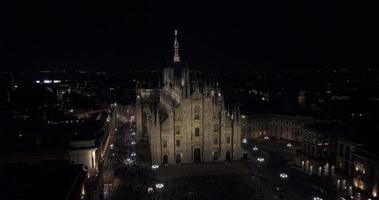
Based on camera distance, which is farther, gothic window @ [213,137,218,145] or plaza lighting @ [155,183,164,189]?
gothic window @ [213,137,218,145]

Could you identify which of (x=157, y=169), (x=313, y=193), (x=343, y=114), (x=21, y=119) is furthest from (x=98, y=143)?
(x=343, y=114)

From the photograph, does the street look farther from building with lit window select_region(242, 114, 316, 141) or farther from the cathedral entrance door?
the cathedral entrance door

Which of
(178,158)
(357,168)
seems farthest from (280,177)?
(178,158)

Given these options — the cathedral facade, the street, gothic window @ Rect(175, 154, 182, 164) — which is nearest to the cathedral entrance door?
the cathedral facade

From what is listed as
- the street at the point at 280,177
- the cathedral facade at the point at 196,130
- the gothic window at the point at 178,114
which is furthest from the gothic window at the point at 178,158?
the street at the point at 280,177

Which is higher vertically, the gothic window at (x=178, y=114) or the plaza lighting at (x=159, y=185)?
the gothic window at (x=178, y=114)

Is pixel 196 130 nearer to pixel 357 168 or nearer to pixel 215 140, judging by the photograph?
pixel 215 140

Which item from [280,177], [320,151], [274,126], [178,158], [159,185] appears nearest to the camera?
[159,185]

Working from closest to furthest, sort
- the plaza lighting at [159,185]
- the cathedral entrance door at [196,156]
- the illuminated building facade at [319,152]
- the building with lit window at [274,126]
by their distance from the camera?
1. the plaza lighting at [159,185]
2. the illuminated building facade at [319,152]
3. the cathedral entrance door at [196,156]
4. the building with lit window at [274,126]

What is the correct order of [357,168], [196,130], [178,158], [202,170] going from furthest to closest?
[196,130] < [178,158] < [202,170] < [357,168]

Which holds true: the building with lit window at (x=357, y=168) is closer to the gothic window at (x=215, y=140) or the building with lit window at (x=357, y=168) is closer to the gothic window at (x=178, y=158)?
the gothic window at (x=215, y=140)

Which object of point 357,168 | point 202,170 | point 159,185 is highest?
point 357,168
